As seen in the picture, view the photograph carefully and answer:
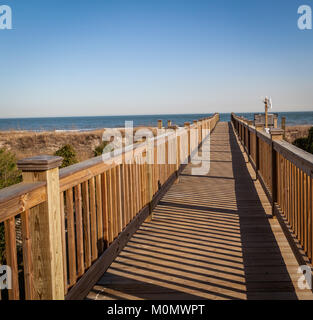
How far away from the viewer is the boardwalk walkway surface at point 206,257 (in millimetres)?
3072

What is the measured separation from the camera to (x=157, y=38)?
3108 centimetres

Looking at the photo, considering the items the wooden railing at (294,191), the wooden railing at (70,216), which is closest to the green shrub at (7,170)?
the wooden railing at (70,216)

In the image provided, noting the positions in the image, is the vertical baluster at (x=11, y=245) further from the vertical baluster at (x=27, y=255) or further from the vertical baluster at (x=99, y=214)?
the vertical baluster at (x=99, y=214)

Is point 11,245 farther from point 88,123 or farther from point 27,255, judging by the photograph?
point 88,123

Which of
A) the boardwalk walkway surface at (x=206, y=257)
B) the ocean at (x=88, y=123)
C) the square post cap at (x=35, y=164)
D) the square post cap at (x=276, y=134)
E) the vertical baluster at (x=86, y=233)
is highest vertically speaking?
the ocean at (x=88, y=123)

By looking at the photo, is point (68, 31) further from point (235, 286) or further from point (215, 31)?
point (235, 286)

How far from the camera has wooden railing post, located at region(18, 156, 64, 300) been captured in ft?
6.86

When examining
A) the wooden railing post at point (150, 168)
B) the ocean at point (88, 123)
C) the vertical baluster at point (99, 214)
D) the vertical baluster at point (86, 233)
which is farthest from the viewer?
the ocean at point (88, 123)

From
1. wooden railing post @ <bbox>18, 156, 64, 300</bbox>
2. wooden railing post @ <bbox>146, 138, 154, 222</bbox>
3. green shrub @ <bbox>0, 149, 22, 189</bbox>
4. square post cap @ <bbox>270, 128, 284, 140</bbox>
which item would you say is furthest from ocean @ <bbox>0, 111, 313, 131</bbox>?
wooden railing post @ <bbox>18, 156, 64, 300</bbox>

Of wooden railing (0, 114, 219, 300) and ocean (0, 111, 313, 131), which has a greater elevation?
ocean (0, 111, 313, 131)

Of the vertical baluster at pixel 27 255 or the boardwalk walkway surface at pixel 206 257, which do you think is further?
the boardwalk walkway surface at pixel 206 257

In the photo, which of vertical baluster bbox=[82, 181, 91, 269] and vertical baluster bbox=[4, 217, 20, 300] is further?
vertical baluster bbox=[82, 181, 91, 269]

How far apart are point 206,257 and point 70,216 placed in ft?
5.71

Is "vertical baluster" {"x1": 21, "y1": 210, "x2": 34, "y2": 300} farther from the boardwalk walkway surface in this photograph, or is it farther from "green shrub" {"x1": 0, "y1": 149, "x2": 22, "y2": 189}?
"green shrub" {"x1": 0, "y1": 149, "x2": 22, "y2": 189}
